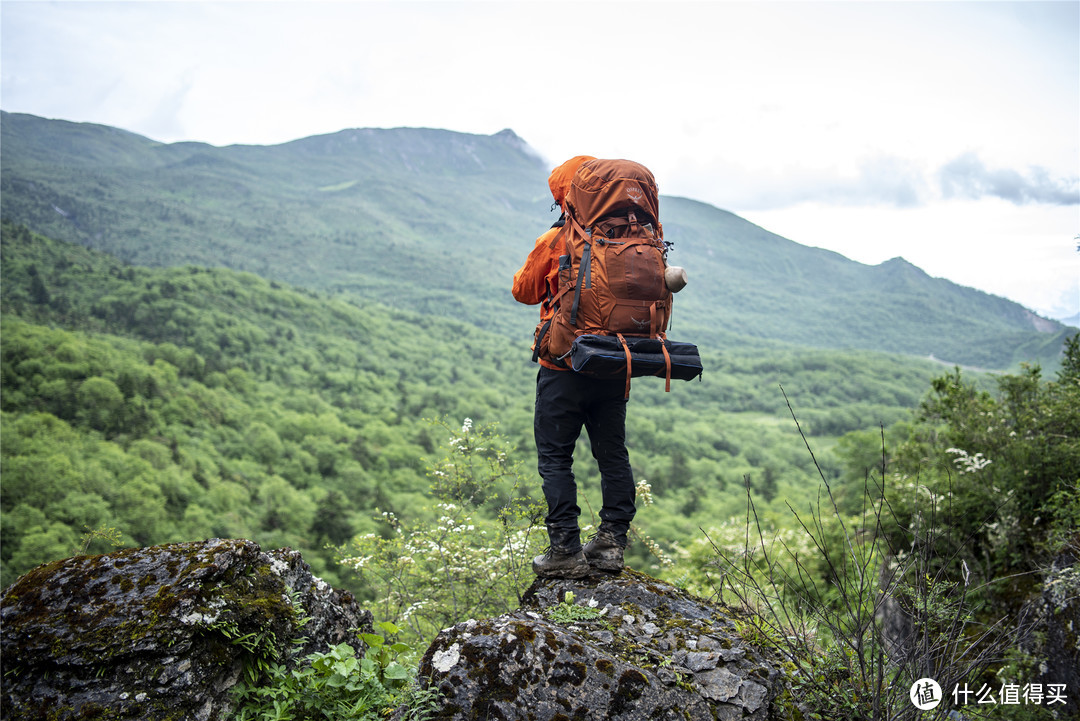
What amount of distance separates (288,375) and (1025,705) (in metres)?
90.4

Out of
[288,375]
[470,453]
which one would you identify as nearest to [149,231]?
[288,375]

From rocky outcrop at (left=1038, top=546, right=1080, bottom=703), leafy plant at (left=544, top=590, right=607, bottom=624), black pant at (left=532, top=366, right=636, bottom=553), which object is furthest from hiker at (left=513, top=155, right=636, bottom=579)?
rocky outcrop at (left=1038, top=546, right=1080, bottom=703)

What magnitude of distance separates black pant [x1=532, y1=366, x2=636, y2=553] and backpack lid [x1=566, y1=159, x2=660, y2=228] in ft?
3.20

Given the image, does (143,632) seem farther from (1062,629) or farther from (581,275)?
(1062,629)

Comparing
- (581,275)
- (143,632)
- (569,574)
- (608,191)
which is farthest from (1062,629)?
(143,632)

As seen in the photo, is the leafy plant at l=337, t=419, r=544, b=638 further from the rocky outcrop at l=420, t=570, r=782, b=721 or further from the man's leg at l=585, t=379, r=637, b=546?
the rocky outcrop at l=420, t=570, r=782, b=721

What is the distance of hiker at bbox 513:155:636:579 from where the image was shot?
3674mm

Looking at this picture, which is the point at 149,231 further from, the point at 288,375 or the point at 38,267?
the point at 288,375

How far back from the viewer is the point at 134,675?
2490mm

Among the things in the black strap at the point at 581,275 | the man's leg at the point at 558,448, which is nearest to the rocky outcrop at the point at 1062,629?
the man's leg at the point at 558,448

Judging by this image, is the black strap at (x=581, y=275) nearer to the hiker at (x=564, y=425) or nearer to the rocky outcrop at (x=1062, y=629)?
the hiker at (x=564, y=425)

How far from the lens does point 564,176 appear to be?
12.5 ft

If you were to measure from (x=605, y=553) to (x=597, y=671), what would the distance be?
1250 mm

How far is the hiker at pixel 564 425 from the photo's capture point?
12.1 feet
